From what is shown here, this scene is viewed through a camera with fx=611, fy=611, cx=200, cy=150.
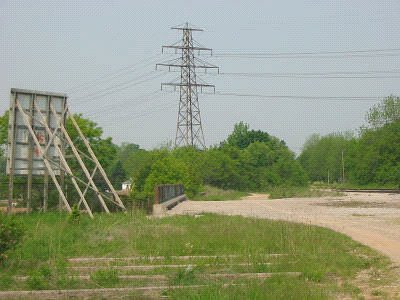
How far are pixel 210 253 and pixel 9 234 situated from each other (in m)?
4.16

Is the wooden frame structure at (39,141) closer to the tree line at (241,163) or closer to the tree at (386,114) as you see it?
the tree line at (241,163)

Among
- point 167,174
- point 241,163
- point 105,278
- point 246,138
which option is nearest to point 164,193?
point 105,278

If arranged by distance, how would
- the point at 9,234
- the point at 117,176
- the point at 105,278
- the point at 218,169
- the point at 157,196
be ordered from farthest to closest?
1. the point at 218,169
2. the point at 117,176
3. the point at 157,196
4. the point at 9,234
5. the point at 105,278

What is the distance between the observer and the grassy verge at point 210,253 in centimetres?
923

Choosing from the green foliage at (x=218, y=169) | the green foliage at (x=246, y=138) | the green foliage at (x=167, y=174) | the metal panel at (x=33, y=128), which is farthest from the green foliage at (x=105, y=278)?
the green foliage at (x=246, y=138)

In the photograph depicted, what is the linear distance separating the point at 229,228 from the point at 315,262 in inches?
212

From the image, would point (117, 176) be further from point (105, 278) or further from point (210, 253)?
point (105, 278)

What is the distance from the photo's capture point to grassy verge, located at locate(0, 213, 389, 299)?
30.3ft

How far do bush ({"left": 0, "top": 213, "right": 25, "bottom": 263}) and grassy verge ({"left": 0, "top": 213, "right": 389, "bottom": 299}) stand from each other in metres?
0.34

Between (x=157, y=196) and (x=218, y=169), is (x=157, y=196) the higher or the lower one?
the lower one

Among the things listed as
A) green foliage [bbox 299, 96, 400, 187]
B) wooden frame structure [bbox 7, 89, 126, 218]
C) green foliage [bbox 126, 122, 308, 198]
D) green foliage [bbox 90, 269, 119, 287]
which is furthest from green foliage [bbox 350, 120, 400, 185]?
green foliage [bbox 90, 269, 119, 287]

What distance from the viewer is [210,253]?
12.8 metres

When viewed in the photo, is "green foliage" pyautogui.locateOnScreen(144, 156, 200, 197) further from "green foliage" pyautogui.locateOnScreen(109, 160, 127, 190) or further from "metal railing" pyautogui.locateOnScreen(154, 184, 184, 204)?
"metal railing" pyautogui.locateOnScreen(154, 184, 184, 204)

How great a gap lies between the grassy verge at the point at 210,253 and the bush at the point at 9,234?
34 centimetres
